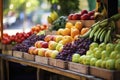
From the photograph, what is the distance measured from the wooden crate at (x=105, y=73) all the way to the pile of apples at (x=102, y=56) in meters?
0.06

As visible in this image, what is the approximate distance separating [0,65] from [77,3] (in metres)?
3.66

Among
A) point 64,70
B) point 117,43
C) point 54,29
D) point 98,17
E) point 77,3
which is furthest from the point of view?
point 77,3

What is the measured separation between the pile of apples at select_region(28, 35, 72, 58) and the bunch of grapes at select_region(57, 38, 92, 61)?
0.66 ft

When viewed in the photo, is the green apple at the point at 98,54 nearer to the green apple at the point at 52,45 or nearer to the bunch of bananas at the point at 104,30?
the bunch of bananas at the point at 104,30

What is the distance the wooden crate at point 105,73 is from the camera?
3.43 m

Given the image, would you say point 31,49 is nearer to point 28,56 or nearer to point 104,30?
point 28,56

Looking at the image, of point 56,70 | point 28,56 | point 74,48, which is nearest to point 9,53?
point 28,56

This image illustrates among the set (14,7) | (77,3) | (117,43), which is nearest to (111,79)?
(117,43)

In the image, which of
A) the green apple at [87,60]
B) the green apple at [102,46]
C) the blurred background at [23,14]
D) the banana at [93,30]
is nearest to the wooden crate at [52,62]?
the banana at [93,30]

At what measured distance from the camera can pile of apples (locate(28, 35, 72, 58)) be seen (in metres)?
4.80

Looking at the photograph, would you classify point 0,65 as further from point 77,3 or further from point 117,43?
point 77,3

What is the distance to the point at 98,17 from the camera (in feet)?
16.0

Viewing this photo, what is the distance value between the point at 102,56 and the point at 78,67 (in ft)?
1.27

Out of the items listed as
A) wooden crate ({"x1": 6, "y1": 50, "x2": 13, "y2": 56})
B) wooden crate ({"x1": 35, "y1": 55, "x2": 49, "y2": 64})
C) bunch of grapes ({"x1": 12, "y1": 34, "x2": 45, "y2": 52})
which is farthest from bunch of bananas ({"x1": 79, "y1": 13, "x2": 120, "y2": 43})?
wooden crate ({"x1": 6, "y1": 50, "x2": 13, "y2": 56})
